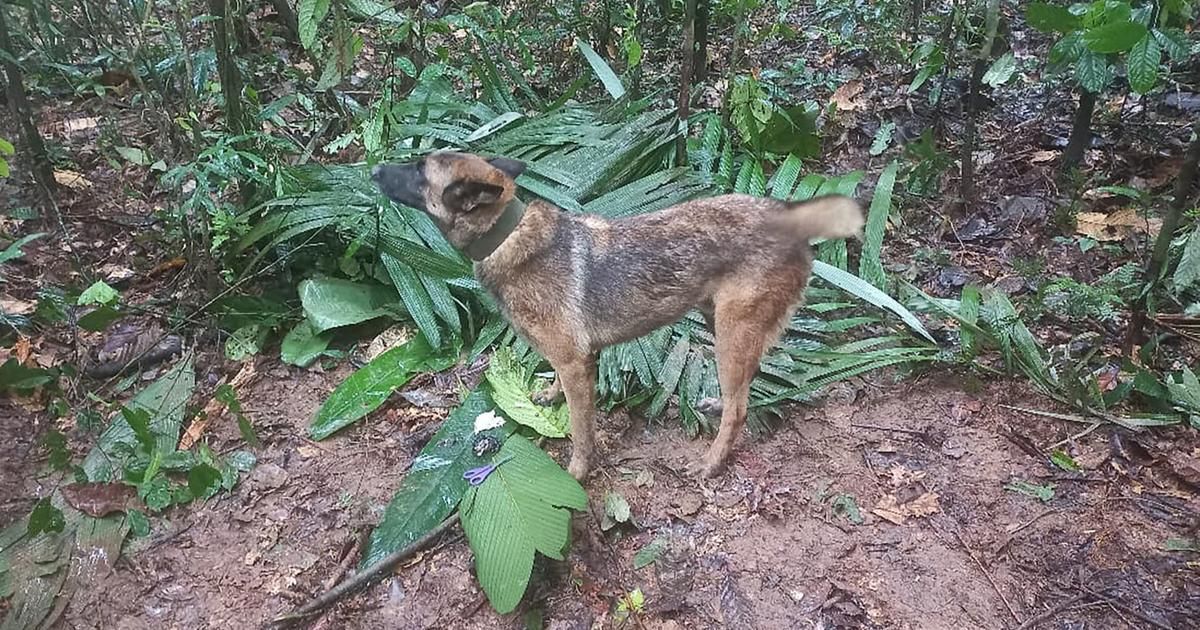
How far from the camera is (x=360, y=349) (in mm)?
5086

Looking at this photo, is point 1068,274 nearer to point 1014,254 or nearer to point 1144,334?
point 1014,254

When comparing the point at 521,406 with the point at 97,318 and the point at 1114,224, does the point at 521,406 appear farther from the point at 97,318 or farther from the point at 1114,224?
the point at 1114,224

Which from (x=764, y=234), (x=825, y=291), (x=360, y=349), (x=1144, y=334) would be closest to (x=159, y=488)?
(x=360, y=349)

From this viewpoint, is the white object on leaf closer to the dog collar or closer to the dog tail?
the dog collar

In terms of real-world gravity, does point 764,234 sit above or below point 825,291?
above

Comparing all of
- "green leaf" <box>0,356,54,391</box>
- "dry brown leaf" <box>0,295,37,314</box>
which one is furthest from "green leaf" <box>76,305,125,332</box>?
"dry brown leaf" <box>0,295,37,314</box>

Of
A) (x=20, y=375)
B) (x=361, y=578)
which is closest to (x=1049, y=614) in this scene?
(x=361, y=578)

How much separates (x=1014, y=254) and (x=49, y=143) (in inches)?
280

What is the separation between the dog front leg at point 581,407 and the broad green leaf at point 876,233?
2198mm

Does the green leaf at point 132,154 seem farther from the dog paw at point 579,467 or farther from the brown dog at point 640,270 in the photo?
the dog paw at point 579,467

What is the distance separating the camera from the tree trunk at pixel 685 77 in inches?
219

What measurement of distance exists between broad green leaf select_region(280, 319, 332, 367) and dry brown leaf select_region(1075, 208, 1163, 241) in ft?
17.4

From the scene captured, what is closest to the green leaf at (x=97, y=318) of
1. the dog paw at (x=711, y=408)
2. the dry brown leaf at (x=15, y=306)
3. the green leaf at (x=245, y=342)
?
the green leaf at (x=245, y=342)

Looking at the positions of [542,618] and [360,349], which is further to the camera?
[360,349]
